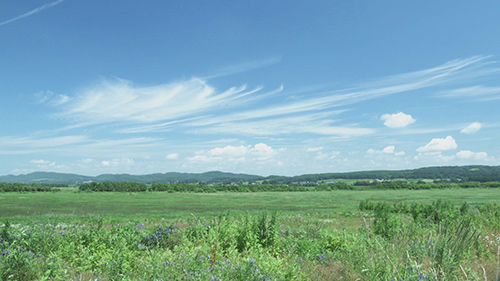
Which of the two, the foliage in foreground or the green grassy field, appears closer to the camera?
the foliage in foreground

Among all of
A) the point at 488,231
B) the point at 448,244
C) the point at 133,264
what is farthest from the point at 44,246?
the point at 488,231

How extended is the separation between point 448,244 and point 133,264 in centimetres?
630

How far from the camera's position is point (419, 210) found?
63.1ft

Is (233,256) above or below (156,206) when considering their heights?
above

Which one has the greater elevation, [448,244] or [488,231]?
[448,244]

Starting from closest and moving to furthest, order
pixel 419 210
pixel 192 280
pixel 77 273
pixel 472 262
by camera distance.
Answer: pixel 192 280 → pixel 77 273 → pixel 472 262 → pixel 419 210

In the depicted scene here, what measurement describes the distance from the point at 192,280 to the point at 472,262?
22.1ft

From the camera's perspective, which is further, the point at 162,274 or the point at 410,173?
the point at 410,173

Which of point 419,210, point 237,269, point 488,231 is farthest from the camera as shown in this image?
point 419,210

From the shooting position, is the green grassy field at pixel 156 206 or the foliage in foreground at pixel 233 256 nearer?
the foliage in foreground at pixel 233 256

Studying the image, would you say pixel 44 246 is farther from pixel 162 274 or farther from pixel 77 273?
pixel 162 274

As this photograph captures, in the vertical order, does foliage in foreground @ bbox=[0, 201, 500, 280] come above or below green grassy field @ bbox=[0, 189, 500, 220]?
above

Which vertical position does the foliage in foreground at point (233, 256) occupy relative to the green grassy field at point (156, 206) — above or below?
above

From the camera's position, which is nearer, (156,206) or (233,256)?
(233,256)
